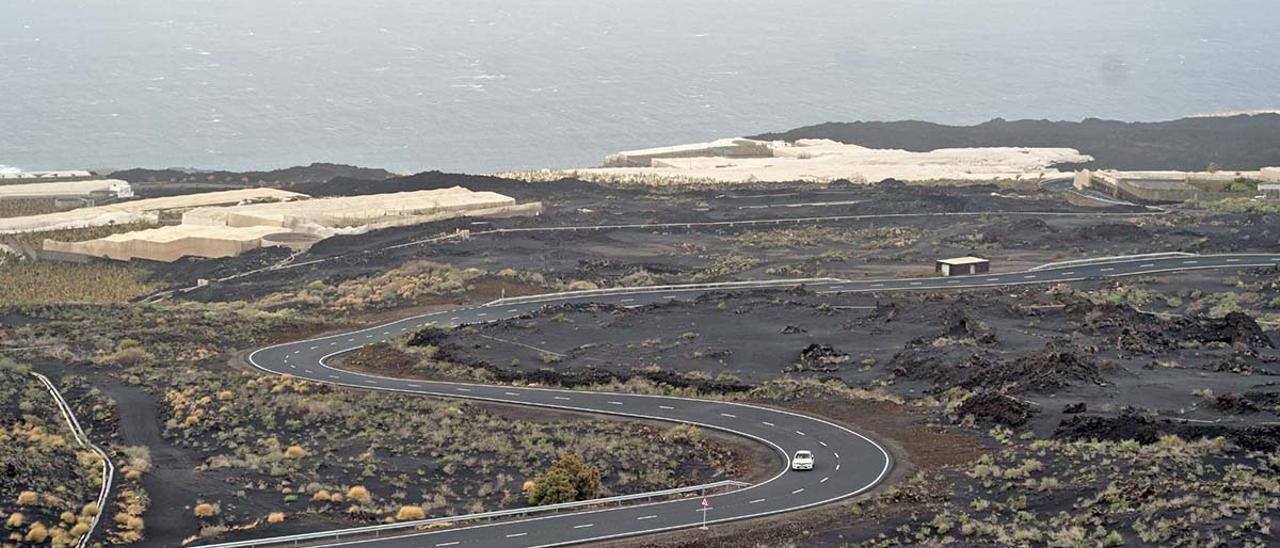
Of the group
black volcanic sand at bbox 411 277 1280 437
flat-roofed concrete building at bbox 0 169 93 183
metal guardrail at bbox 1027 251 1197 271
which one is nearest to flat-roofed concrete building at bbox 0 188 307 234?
flat-roofed concrete building at bbox 0 169 93 183

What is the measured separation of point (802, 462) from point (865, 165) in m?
103

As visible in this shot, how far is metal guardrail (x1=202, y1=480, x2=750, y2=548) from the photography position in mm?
35719

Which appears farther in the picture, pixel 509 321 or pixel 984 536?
pixel 509 321

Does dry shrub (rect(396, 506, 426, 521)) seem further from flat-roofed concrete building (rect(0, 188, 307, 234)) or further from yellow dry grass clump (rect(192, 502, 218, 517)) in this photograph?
flat-roofed concrete building (rect(0, 188, 307, 234))

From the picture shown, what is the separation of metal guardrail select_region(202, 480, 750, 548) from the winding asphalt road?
341 mm

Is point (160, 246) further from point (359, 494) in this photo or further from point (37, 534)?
point (37, 534)

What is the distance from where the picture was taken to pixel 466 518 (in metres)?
37.9

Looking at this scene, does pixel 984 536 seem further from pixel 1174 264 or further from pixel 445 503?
pixel 1174 264

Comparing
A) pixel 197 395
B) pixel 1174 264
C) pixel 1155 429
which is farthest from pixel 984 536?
pixel 1174 264

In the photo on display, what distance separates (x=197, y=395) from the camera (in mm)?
52438

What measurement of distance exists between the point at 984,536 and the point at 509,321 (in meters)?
35.2

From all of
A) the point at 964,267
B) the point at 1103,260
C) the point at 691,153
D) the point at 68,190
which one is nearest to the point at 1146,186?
the point at 1103,260

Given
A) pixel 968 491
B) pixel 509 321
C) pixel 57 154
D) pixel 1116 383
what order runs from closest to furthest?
1. pixel 968 491
2. pixel 1116 383
3. pixel 509 321
4. pixel 57 154

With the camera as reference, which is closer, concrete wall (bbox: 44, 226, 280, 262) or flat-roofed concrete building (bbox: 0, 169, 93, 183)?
concrete wall (bbox: 44, 226, 280, 262)
